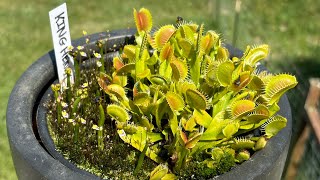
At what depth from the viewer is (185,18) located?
356 cm

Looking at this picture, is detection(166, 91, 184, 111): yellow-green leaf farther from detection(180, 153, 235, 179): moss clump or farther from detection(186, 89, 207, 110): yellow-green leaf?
detection(180, 153, 235, 179): moss clump

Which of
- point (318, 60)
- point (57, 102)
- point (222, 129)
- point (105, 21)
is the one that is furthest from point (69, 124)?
point (318, 60)

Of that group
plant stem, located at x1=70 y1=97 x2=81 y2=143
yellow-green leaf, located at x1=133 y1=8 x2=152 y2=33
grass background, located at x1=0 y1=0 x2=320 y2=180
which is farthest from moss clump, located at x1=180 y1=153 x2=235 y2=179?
grass background, located at x1=0 y1=0 x2=320 y2=180

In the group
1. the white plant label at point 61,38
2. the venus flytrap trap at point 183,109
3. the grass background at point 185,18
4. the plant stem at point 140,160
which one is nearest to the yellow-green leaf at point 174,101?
the venus flytrap trap at point 183,109

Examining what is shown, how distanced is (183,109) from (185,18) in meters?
2.13

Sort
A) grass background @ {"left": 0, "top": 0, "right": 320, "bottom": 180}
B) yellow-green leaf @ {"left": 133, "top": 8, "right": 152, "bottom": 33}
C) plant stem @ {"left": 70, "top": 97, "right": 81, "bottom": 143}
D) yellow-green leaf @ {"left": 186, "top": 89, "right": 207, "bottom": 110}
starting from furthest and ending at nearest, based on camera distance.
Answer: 1. grass background @ {"left": 0, "top": 0, "right": 320, "bottom": 180}
2. yellow-green leaf @ {"left": 133, "top": 8, "right": 152, "bottom": 33}
3. plant stem @ {"left": 70, "top": 97, "right": 81, "bottom": 143}
4. yellow-green leaf @ {"left": 186, "top": 89, "right": 207, "bottom": 110}

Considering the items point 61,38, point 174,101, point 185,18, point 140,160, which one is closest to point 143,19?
point 61,38

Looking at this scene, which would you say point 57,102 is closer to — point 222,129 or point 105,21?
point 222,129

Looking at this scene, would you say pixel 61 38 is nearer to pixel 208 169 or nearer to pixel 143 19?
pixel 143 19

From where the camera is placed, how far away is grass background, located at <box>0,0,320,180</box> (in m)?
3.19

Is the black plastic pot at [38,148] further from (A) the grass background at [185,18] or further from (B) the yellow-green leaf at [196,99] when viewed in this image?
(A) the grass background at [185,18]

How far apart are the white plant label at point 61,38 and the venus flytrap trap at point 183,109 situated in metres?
0.12

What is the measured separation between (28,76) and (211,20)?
80.4 inches

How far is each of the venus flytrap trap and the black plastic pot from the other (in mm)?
50
